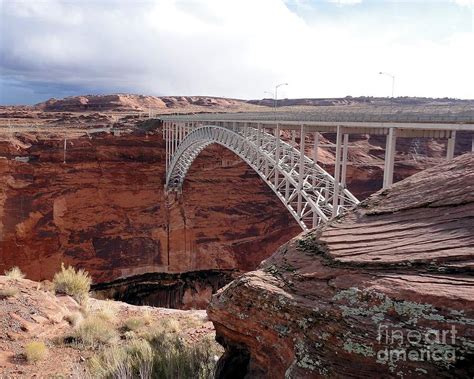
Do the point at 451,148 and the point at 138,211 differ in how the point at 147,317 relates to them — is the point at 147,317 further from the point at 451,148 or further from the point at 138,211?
the point at 138,211

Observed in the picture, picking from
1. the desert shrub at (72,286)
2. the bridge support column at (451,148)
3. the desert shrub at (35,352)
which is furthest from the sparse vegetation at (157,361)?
the bridge support column at (451,148)

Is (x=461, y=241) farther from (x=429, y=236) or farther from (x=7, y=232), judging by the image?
(x=7, y=232)

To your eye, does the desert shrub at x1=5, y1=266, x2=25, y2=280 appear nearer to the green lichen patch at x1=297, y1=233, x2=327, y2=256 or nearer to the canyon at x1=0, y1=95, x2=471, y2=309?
the green lichen patch at x1=297, y1=233, x2=327, y2=256

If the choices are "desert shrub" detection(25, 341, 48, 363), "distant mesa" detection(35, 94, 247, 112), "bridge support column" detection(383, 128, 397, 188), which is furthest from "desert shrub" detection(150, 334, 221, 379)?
"distant mesa" detection(35, 94, 247, 112)

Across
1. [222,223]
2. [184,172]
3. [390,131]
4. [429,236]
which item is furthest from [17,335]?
[222,223]

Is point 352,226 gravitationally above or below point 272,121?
below

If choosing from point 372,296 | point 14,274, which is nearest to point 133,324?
point 14,274
